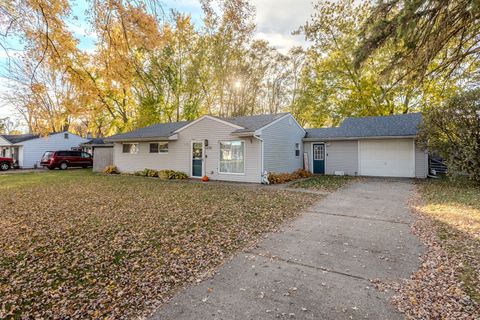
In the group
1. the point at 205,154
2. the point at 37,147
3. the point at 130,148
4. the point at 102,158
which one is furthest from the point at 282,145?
the point at 37,147

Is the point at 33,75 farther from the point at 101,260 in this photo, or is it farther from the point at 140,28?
the point at 101,260

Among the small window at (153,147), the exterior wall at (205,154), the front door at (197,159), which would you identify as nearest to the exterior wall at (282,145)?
the exterior wall at (205,154)

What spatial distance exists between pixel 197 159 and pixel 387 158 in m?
10.6

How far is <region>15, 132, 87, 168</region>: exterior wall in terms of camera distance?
72.1 ft

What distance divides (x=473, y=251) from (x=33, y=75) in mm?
8603

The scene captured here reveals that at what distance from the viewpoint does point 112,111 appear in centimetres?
2347

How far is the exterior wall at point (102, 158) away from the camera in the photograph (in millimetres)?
18062

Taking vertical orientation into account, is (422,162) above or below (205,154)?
below

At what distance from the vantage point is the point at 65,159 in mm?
19766

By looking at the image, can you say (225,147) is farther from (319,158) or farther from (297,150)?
(319,158)

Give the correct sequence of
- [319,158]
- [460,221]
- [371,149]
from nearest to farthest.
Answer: [460,221]
[371,149]
[319,158]

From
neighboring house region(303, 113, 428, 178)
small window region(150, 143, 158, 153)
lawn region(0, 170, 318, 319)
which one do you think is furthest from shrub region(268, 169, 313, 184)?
small window region(150, 143, 158, 153)

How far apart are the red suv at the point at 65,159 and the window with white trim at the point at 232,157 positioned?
1500 cm

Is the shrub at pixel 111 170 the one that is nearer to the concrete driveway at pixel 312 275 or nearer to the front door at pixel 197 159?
the front door at pixel 197 159
